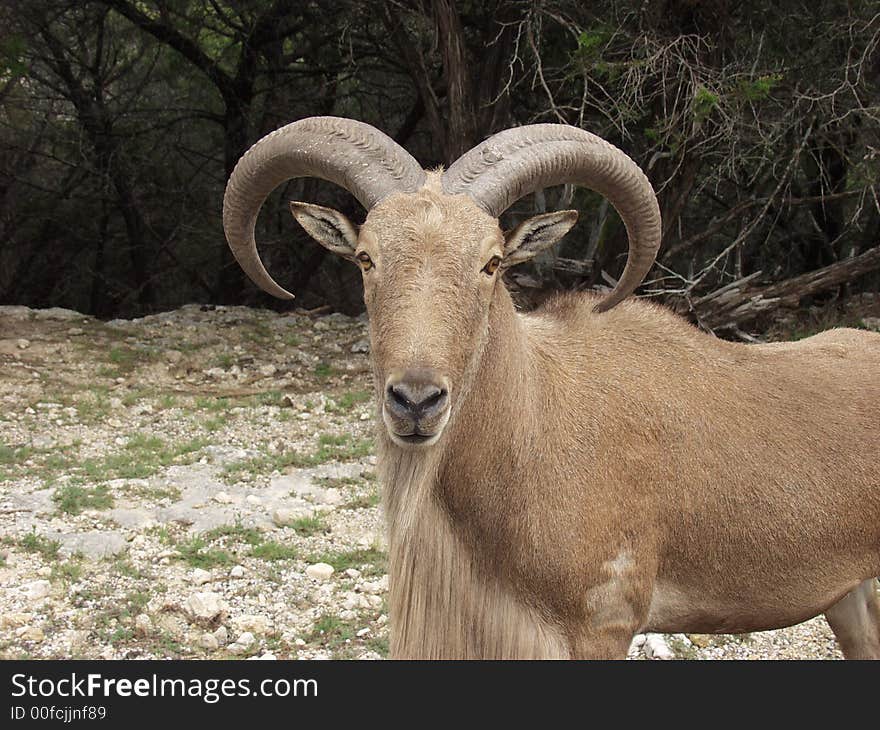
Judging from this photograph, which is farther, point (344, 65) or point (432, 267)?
point (344, 65)

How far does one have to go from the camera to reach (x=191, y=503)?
7.21 m

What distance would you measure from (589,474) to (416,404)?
1110mm

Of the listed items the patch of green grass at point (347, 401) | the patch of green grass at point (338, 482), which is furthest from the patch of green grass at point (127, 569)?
the patch of green grass at point (347, 401)

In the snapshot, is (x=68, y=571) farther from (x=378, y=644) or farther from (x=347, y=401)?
(x=347, y=401)

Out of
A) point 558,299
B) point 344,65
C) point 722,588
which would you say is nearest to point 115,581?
point 558,299

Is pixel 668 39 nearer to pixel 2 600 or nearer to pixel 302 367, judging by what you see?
pixel 302 367

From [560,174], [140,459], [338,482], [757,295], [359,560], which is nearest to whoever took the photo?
[560,174]

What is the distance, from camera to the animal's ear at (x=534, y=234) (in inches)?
160

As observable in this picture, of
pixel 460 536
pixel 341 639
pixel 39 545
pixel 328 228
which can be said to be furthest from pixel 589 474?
pixel 39 545

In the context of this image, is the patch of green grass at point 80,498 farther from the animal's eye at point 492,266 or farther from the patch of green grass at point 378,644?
the animal's eye at point 492,266

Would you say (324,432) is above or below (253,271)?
above

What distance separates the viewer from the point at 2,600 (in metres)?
5.54

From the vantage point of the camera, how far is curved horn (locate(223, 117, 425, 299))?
3.97 metres

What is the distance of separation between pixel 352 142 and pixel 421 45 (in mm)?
8975
